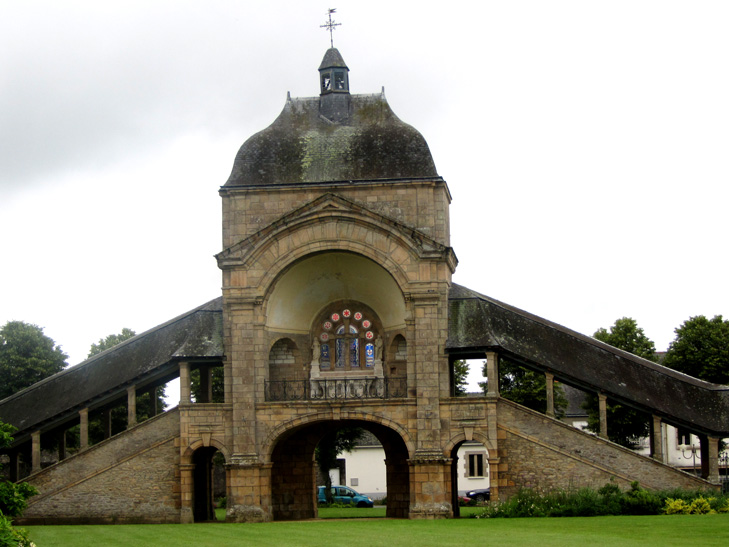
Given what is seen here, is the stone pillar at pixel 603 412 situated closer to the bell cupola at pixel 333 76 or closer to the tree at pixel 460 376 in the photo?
the bell cupola at pixel 333 76

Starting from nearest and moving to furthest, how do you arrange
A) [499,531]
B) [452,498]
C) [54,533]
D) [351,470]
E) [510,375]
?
[499,531], [54,533], [452,498], [510,375], [351,470]

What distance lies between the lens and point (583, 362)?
37.5 metres

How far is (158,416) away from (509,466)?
38.0ft

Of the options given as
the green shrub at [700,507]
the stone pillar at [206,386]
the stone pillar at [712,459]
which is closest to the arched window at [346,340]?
the stone pillar at [206,386]

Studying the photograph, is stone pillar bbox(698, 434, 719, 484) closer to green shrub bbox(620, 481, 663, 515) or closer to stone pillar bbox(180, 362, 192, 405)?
green shrub bbox(620, 481, 663, 515)

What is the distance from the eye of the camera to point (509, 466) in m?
36.8

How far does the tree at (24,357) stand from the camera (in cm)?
5131

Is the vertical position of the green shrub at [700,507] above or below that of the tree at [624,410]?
below

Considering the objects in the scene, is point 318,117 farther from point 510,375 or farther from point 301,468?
point 510,375

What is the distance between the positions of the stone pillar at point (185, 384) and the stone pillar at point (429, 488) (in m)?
7.57

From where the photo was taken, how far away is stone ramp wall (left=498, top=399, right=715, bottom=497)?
36.1 m

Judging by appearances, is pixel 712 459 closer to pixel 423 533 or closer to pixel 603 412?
pixel 603 412

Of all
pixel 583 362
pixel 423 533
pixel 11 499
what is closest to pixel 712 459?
pixel 583 362

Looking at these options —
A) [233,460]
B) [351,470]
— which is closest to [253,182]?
[233,460]
